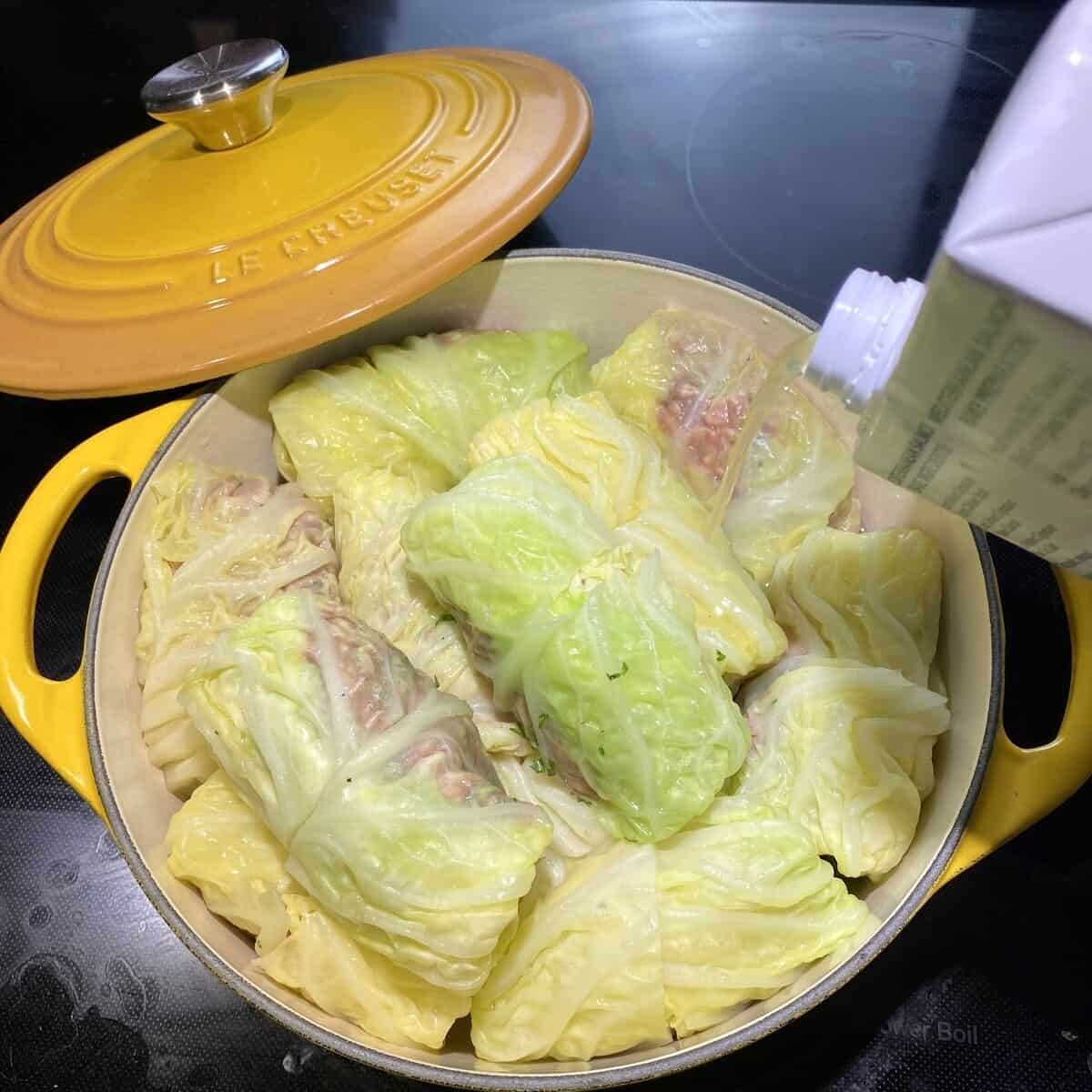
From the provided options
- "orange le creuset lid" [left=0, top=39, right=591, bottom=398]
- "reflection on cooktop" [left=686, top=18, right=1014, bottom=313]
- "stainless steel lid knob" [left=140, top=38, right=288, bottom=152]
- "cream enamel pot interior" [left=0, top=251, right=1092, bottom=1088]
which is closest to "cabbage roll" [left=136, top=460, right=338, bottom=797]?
"cream enamel pot interior" [left=0, top=251, right=1092, bottom=1088]

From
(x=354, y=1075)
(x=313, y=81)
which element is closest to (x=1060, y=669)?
(x=354, y=1075)

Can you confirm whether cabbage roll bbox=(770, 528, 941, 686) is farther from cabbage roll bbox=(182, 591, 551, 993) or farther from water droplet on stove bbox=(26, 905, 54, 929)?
water droplet on stove bbox=(26, 905, 54, 929)

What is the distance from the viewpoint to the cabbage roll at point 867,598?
1.50 m

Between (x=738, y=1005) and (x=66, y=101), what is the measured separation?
9.94ft

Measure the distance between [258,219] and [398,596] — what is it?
709 millimetres

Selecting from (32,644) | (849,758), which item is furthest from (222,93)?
(849,758)

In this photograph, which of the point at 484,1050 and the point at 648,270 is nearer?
the point at 484,1050

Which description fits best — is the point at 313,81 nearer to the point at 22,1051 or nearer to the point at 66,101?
the point at 66,101

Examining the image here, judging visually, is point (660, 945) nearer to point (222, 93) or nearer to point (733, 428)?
point (733, 428)

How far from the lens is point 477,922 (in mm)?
1164

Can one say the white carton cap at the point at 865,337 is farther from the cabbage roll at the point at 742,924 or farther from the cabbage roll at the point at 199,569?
the cabbage roll at the point at 199,569

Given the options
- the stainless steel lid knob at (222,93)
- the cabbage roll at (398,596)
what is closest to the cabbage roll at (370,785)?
the cabbage roll at (398,596)

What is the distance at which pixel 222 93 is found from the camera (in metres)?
1.52

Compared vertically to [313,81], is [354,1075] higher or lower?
lower
